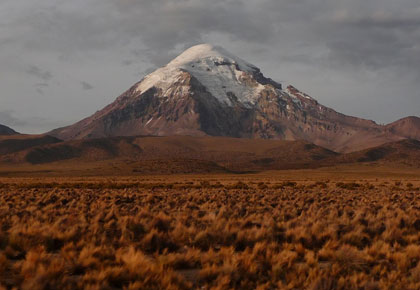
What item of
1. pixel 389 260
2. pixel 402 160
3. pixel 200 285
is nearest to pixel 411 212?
pixel 389 260

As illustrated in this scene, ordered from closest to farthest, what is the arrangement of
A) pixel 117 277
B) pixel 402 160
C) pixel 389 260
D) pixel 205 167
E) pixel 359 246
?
1. pixel 117 277
2. pixel 389 260
3. pixel 359 246
4. pixel 205 167
5. pixel 402 160

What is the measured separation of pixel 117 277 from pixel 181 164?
136m

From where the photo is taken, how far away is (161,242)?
11.5 meters

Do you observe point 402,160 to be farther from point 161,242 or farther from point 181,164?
point 161,242

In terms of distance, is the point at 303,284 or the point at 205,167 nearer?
the point at 303,284

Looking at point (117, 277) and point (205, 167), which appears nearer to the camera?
point (117, 277)

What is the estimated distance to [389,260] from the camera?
1088 centimetres

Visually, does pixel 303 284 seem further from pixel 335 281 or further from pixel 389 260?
pixel 389 260

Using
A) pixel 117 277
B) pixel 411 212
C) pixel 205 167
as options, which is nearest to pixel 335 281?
pixel 117 277

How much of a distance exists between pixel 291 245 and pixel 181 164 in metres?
132

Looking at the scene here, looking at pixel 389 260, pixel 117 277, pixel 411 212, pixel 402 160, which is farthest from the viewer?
pixel 402 160

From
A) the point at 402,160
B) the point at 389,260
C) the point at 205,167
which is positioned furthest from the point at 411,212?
the point at 402,160

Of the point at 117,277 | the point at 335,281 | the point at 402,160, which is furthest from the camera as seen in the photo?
the point at 402,160

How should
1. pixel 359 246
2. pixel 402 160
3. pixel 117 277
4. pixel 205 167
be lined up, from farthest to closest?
1. pixel 402 160
2. pixel 205 167
3. pixel 359 246
4. pixel 117 277
